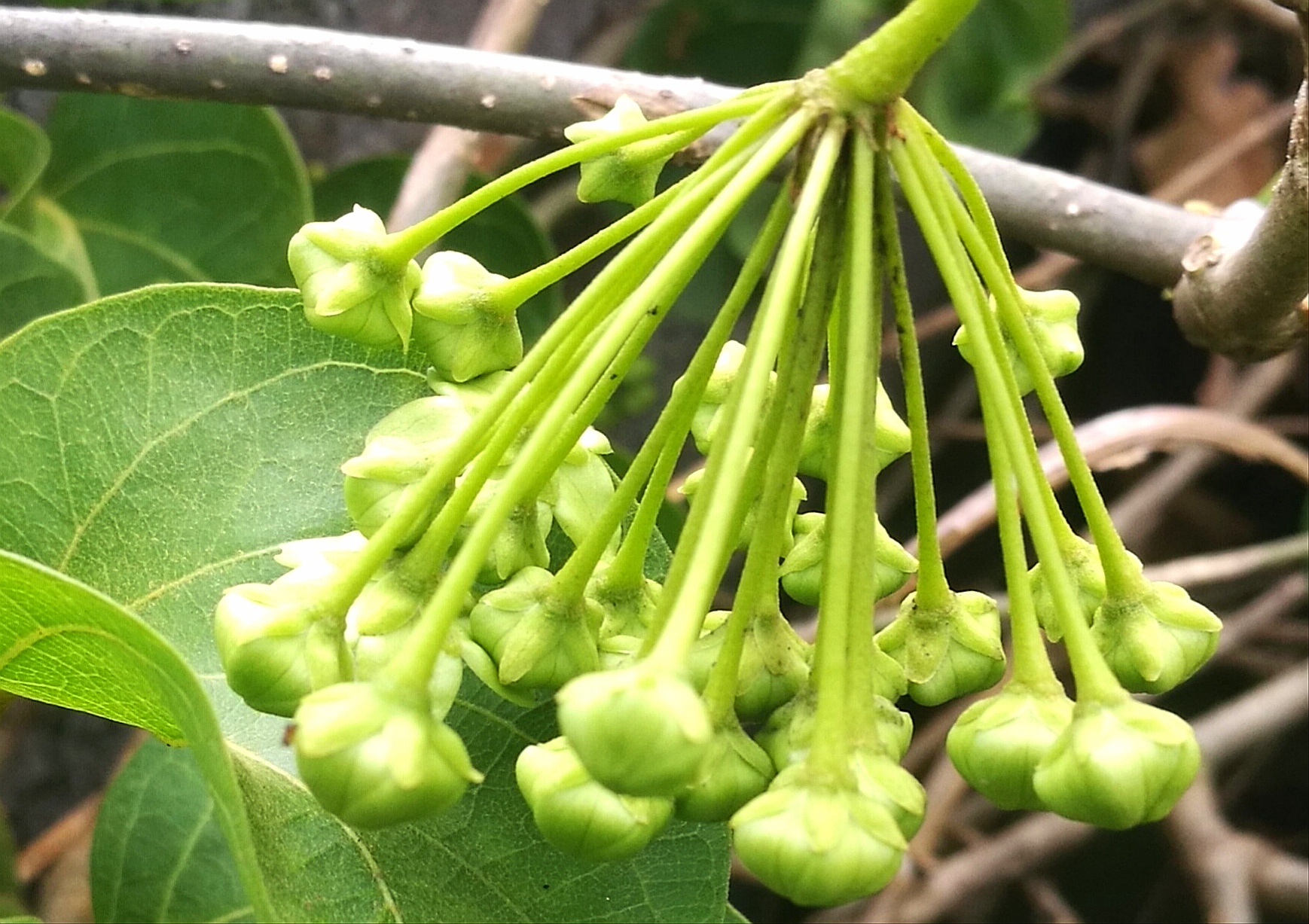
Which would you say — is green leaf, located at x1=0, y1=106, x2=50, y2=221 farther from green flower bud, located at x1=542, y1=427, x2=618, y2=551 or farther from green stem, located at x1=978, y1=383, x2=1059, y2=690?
green stem, located at x1=978, y1=383, x2=1059, y2=690

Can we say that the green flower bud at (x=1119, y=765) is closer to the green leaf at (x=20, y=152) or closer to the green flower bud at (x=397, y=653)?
the green flower bud at (x=397, y=653)

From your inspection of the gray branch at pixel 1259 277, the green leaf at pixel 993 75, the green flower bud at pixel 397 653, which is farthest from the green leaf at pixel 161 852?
the green leaf at pixel 993 75

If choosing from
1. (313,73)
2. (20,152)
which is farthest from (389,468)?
(20,152)

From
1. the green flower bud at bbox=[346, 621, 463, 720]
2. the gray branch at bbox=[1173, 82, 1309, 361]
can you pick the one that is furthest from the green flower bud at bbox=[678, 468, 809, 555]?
the gray branch at bbox=[1173, 82, 1309, 361]

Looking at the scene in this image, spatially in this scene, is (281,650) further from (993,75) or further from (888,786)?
(993,75)

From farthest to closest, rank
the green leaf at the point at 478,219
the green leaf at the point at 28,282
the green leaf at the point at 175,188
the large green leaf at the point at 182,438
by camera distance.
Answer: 1. the green leaf at the point at 478,219
2. the green leaf at the point at 175,188
3. the green leaf at the point at 28,282
4. the large green leaf at the point at 182,438

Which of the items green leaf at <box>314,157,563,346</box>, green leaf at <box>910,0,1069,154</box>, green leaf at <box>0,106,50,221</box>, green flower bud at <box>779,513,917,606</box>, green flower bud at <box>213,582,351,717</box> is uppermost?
green leaf at <box>910,0,1069,154</box>

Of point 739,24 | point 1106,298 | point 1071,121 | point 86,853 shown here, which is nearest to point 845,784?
point 86,853

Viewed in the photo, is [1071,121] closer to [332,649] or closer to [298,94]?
[298,94]
